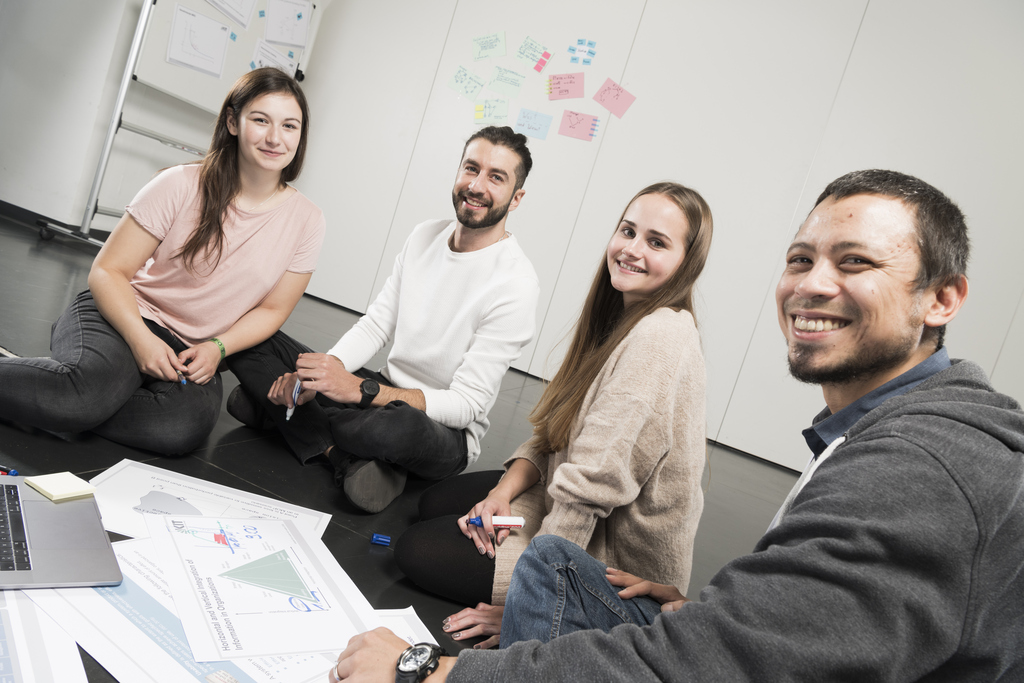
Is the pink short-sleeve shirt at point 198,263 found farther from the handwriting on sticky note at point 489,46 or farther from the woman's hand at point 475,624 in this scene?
the handwriting on sticky note at point 489,46

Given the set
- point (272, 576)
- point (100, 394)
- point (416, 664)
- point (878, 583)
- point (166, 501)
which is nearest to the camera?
point (878, 583)

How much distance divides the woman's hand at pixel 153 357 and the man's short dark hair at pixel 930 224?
4.52 ft

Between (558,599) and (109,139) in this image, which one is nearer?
(558,599)

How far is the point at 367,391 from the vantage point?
61.3 inches

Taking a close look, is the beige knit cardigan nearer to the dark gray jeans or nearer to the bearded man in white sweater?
the bearded man in white sweater

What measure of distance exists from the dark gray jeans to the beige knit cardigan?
805 mm

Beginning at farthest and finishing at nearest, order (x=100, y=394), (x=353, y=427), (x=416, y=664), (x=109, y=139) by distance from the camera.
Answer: (x=109, y=139) → (x=353, y=427) → (x=100, y=394) → (x=416, y=664)

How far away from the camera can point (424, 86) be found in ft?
14.2

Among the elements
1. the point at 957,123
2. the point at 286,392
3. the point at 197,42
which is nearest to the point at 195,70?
the point at 197,42

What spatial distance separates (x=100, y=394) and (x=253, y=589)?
0.66 meters

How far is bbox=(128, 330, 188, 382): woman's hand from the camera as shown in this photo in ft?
4.77

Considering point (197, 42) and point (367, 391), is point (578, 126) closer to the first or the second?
point (197, 42)

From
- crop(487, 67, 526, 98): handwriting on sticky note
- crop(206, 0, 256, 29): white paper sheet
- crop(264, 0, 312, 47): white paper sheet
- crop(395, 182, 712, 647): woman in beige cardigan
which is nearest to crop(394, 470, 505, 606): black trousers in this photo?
crop(395, 182, 712, 647): woman in beige cardigan

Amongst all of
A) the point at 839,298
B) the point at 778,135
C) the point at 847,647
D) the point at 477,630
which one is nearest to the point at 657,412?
the point at 839,298
